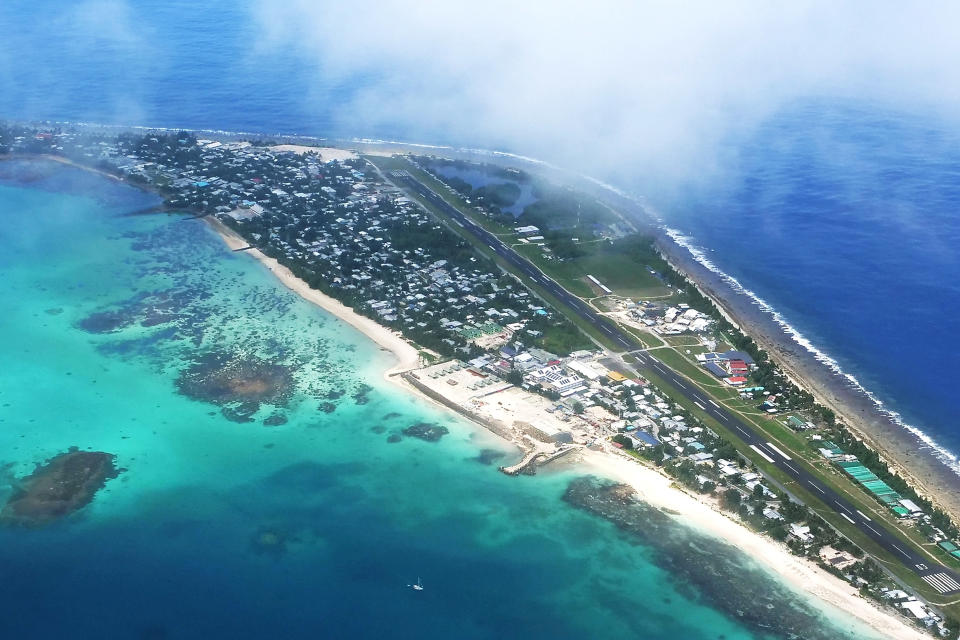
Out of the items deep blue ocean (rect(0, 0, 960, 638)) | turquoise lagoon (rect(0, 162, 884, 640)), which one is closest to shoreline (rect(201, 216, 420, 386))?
turquoise lagoon (rect(0, 162, 884, 640))

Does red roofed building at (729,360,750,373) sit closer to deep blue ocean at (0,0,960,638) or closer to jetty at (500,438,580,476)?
deep blue ocean at (0,0,960,638)

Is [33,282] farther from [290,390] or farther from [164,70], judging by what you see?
[164,70]

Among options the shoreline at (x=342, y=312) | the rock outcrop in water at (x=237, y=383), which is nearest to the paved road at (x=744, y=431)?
the shoreline at (x=342, y=312)

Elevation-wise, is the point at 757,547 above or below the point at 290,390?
below

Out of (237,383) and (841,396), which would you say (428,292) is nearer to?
(237,383)

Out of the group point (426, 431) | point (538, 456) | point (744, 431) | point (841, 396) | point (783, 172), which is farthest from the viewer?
point (783, 172)

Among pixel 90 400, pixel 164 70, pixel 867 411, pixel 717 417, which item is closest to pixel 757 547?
pixel 717 417

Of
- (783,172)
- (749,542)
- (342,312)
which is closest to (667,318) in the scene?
(342,312)
